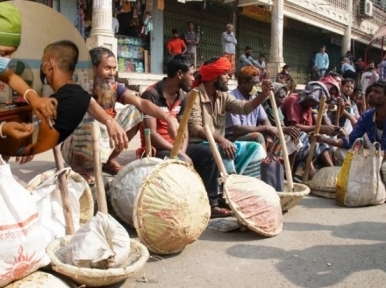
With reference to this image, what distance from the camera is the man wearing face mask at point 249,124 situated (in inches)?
178

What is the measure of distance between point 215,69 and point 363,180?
5.46 ft

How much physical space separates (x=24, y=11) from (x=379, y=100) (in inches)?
152

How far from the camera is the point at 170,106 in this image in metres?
3.96

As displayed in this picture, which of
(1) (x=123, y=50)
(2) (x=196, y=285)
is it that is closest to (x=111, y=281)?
(2) (x=196, y=285)

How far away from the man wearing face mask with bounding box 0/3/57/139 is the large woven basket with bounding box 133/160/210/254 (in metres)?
1.18

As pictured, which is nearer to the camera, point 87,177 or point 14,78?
point 14,78

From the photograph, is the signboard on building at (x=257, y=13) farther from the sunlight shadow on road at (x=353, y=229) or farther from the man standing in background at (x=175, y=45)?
the sunlight shadow on road at (x=353, y=229)

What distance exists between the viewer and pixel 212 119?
4.18 m

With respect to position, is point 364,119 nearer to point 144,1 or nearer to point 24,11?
point 24,11

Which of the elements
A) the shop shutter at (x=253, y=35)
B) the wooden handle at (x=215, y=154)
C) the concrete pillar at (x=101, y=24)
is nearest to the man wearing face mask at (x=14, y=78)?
the wooden handle at (x=215, y=154)

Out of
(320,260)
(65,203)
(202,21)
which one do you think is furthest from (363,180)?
(202,21)

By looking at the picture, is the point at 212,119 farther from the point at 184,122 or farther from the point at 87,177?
the point at 87,177

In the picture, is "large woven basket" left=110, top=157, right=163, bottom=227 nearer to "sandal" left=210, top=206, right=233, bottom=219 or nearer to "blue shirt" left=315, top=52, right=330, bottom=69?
"sandal" left=210, top=206, right=233, bottom=219

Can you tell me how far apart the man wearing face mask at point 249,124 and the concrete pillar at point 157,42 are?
723 centimetres
